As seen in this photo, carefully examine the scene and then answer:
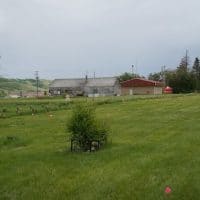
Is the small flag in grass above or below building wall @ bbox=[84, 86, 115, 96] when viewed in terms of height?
below

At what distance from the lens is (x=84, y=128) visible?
1153cm

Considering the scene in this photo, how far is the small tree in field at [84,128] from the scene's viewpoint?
37.9 feet

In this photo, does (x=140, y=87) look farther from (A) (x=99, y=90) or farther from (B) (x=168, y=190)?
(B) (x=168, y=190)

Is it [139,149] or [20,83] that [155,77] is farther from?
[139,149]

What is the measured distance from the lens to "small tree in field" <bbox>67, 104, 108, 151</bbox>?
11539mm

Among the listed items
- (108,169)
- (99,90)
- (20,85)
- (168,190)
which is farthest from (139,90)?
(168,190)

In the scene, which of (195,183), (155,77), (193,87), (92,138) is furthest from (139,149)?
(155,77)

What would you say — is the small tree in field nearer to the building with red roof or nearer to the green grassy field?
the green grassy field

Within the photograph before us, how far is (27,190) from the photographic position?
822 centimetres

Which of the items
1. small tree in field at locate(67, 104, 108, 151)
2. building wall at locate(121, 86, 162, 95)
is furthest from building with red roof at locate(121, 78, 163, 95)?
small tree in field at locate(67, 104, 108, 151)

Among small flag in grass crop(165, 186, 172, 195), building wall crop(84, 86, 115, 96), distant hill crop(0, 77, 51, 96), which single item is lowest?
small flag in grass crop(165, 186, 172, 195)

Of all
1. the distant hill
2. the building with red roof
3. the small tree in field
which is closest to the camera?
the small tree in field

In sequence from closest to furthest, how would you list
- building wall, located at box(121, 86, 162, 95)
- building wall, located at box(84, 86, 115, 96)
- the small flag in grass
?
the small flag in grass → building wall, located at box(121, 86, 162, 95) → building wall, located at box(84, 86, 115, 96)

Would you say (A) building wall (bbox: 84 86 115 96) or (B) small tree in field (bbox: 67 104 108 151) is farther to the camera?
(A) building wall (bbox: 84 86 115 96)
